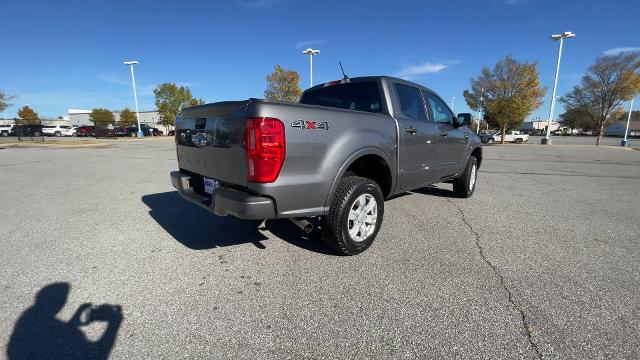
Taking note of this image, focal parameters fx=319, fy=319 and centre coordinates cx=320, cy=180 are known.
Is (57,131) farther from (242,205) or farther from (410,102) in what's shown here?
(242,205)

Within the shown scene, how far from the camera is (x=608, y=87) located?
2870 cm

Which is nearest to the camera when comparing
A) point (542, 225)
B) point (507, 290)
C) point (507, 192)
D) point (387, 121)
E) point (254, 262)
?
point (507, 290)

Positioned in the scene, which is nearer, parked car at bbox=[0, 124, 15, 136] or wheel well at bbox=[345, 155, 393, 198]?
wheel well at bbox=[345, 155, 393, 198]

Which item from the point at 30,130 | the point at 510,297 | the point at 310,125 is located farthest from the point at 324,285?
the point at 30,130

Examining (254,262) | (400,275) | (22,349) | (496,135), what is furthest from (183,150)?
(496,135)

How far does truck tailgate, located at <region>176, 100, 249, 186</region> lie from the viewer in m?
2.68

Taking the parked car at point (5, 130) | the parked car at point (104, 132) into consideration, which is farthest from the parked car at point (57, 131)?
the parked car at point (104, 132)

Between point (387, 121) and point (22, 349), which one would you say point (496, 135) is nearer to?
point (387, 121)

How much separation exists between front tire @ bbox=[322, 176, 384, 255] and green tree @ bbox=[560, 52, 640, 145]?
35.3 m

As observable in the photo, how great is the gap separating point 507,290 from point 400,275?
2.81ft

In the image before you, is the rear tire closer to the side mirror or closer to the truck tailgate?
the side mirror

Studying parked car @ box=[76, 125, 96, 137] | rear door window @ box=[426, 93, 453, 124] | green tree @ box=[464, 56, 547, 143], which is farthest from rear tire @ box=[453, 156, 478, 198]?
parked car @ box=[76, 125, 96, 137]

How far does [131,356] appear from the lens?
1913 millimetres

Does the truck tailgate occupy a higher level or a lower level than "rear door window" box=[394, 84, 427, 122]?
lower
